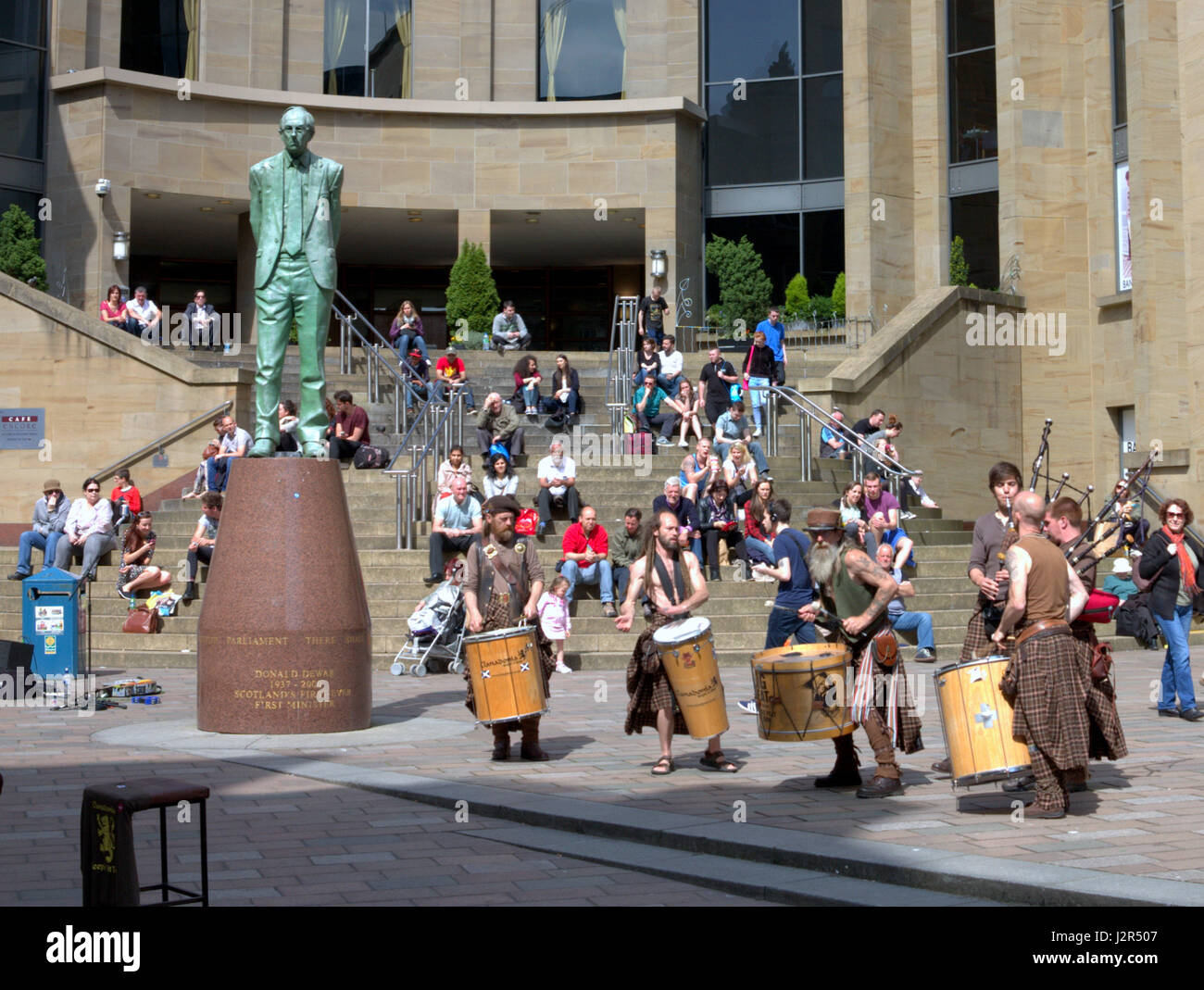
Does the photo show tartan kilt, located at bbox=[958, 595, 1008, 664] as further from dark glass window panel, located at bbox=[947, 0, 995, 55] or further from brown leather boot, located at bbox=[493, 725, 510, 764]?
dark glass window panel, located at bbox=[947, 0, 995, 55]

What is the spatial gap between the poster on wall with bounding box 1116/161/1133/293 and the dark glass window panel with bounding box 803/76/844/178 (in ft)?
21.5

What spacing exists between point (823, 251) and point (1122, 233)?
6835 millimetres

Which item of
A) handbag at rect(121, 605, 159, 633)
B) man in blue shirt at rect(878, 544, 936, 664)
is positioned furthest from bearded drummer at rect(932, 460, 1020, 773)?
handbag at rect(121, 605, 159, 633)

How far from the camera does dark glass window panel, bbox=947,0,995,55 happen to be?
30.9 metres

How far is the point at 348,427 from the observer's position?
835 inches

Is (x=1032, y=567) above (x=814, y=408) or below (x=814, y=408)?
below

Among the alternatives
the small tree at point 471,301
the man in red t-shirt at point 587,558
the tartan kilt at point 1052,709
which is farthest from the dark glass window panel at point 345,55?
the tartan kilt at point 1052,709

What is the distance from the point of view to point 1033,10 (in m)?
29.1

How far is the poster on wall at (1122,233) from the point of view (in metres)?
28.0

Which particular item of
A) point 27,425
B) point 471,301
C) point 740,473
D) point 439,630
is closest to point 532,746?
point 439,630

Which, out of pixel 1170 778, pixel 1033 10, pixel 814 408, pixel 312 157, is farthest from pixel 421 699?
pixel 1033 10

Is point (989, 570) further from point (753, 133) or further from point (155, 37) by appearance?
point (155, 37)
